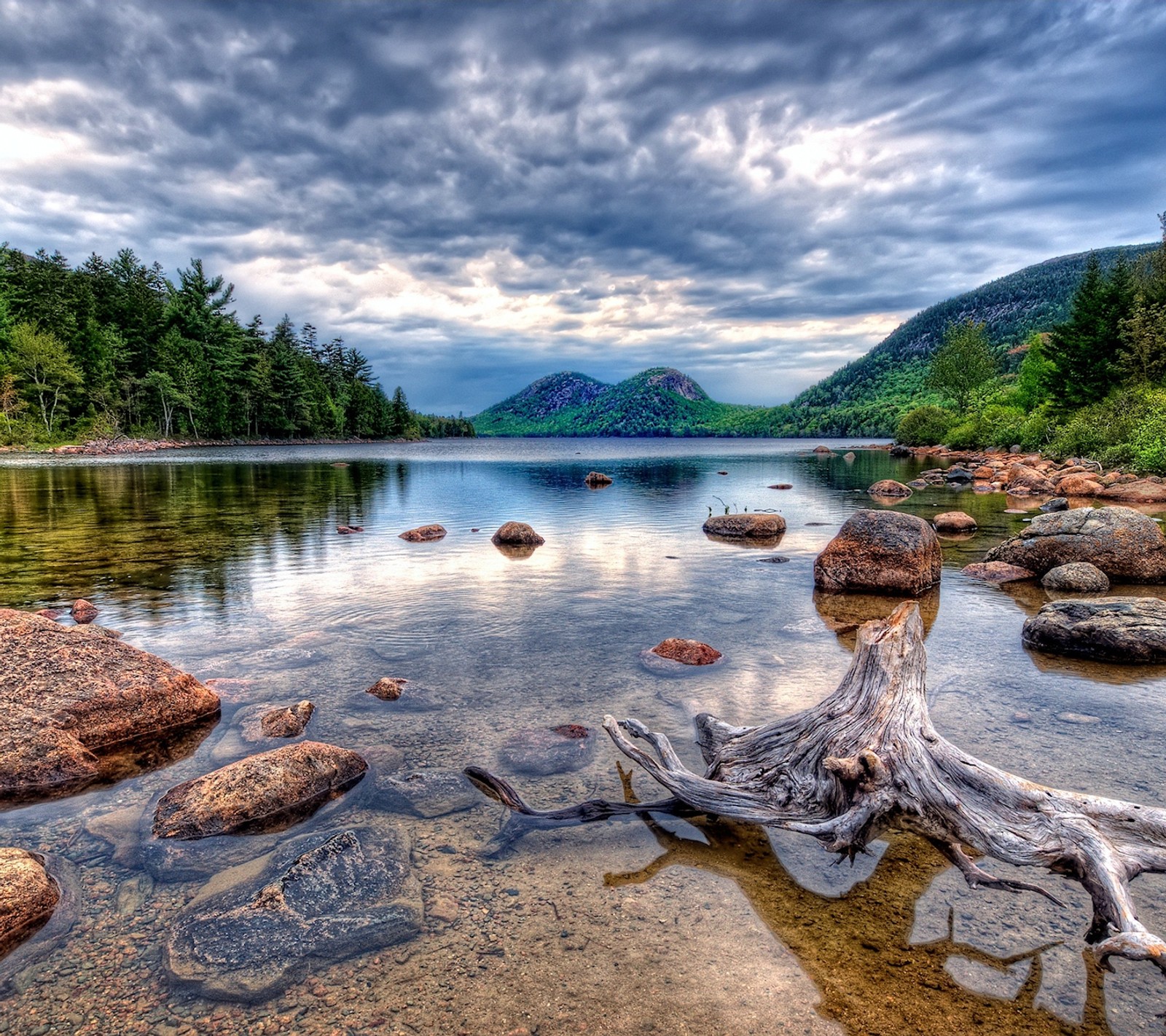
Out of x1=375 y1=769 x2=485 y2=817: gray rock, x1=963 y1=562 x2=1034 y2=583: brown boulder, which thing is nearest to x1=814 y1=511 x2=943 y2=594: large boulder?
x1=963 y1=562 x2=1034 y2=583: brown boulder

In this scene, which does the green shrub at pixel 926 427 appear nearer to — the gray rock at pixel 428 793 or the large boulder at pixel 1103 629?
the large boulder at pixel 1103 629

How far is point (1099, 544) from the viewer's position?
14.3 metres

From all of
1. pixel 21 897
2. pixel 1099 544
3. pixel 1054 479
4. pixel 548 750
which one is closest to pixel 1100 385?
pixel 1054 479

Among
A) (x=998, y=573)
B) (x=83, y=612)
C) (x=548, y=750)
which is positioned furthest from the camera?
(x=998, y=573)

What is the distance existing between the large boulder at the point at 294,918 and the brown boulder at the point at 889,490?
1409 inches

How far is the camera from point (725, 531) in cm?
2238

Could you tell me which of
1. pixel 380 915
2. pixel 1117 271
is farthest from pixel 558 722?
pixel 1117 271

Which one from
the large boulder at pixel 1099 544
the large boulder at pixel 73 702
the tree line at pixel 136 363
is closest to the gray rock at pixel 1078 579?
the large boulder at pixel 1099 544

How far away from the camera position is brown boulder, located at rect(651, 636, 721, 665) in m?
9.51

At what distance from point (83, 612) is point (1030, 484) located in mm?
39130

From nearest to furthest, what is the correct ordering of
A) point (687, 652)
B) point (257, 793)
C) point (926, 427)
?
point (257, 793), point (687, 652), point (926, 427)

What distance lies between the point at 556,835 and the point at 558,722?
214cm

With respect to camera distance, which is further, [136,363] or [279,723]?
[136,363]

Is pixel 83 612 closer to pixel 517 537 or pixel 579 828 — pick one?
pixel 579 828
